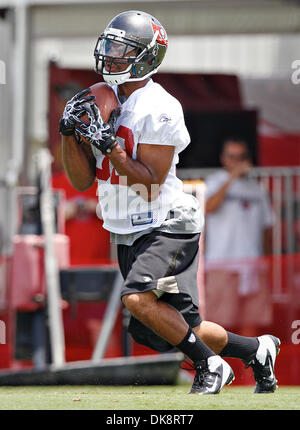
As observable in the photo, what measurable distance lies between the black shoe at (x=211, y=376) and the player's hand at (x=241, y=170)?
12.8 feet

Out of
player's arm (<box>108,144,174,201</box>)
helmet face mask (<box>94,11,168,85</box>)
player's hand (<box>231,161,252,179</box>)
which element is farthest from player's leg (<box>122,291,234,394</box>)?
player's hand (<box>231,161,252,179</box>)

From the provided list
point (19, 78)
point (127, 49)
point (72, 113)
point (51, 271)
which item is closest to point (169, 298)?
point (72, 113)

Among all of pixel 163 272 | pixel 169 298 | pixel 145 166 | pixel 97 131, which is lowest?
pixel 169 298

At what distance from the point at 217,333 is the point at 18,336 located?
325cm

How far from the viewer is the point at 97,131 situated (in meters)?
3.89

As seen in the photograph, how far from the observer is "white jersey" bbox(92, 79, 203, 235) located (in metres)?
4.01

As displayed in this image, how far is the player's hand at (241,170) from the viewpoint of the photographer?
308 inches

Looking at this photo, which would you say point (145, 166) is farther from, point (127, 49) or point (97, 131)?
point (127, 49)

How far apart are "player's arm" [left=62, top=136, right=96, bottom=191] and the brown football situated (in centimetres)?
7

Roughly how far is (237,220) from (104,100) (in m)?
3.81

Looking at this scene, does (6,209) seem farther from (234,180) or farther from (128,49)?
(128,49)

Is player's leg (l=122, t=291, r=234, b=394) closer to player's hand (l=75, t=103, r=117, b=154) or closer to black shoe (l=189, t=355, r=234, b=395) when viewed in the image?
black shoe (l=189, t=355, r=234, b=395)

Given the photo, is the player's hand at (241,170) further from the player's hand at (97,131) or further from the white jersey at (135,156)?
the player's hand at (97,131)

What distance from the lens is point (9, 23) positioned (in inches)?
327
